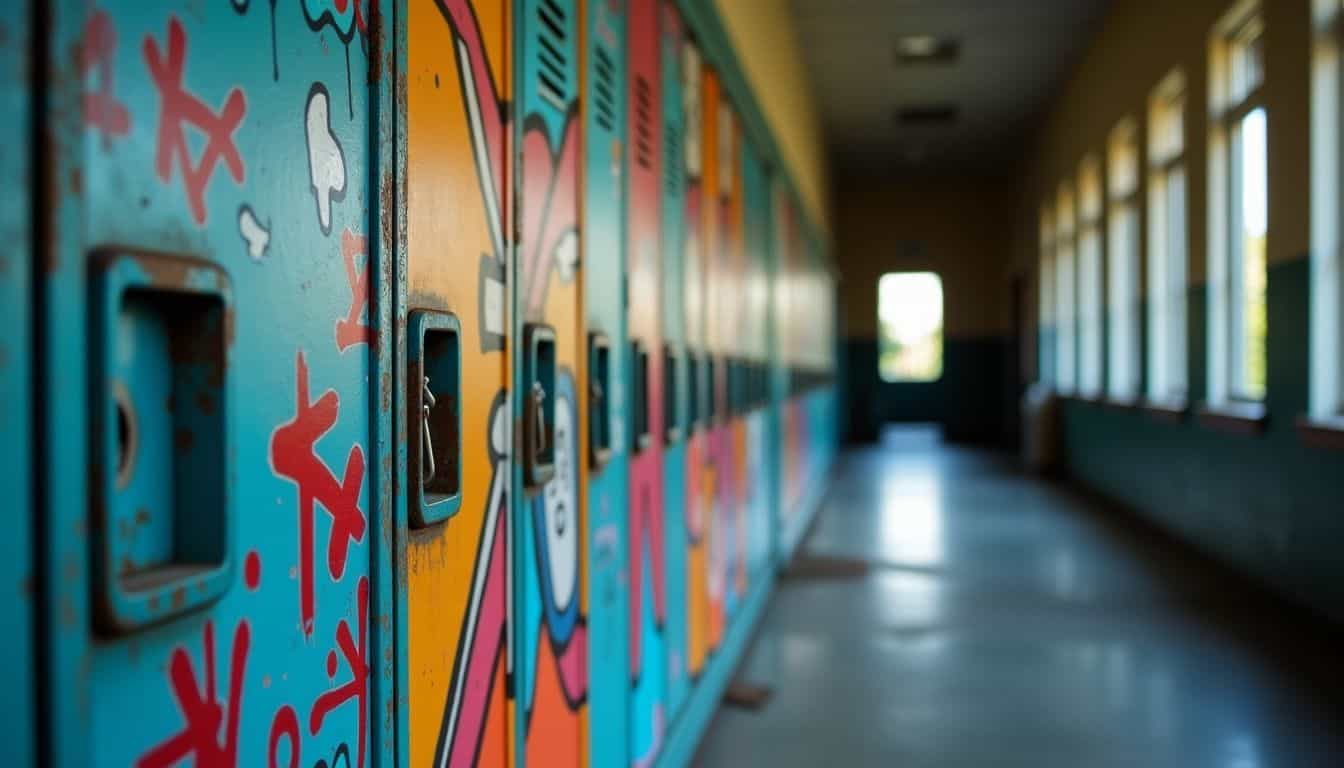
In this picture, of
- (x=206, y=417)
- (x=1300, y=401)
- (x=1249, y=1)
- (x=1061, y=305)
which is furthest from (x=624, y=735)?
(x=1061, y=305)

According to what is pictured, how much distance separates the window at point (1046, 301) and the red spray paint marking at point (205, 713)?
38.5ft

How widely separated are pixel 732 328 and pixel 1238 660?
6.97 ft

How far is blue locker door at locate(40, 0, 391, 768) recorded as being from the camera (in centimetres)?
62

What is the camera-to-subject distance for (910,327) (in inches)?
619

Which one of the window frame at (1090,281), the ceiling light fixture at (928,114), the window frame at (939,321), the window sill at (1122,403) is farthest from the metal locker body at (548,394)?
the window frame at (939,321)

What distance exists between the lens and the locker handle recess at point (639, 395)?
2301 millimetres

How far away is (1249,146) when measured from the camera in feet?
17.8

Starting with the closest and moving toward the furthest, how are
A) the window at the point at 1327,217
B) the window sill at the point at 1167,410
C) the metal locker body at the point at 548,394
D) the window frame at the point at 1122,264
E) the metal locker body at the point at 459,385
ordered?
the metal locker body at the point at 459,385
the metal locker body at the point at 548,394
the window at the point at 1327,217
the window sill at the point at 1167,410
the window frame at the point at 1122,264

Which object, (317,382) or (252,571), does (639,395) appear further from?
(252,571)

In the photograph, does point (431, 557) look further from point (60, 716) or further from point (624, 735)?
point (624, 735)

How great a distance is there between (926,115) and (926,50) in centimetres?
245

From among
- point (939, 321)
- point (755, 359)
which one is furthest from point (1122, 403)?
point (939, 321)

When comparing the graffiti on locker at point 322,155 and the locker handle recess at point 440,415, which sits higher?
the graffiti on locker at point 322,155

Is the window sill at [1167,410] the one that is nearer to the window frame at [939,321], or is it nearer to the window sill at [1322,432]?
the window sill at [1322,432]
